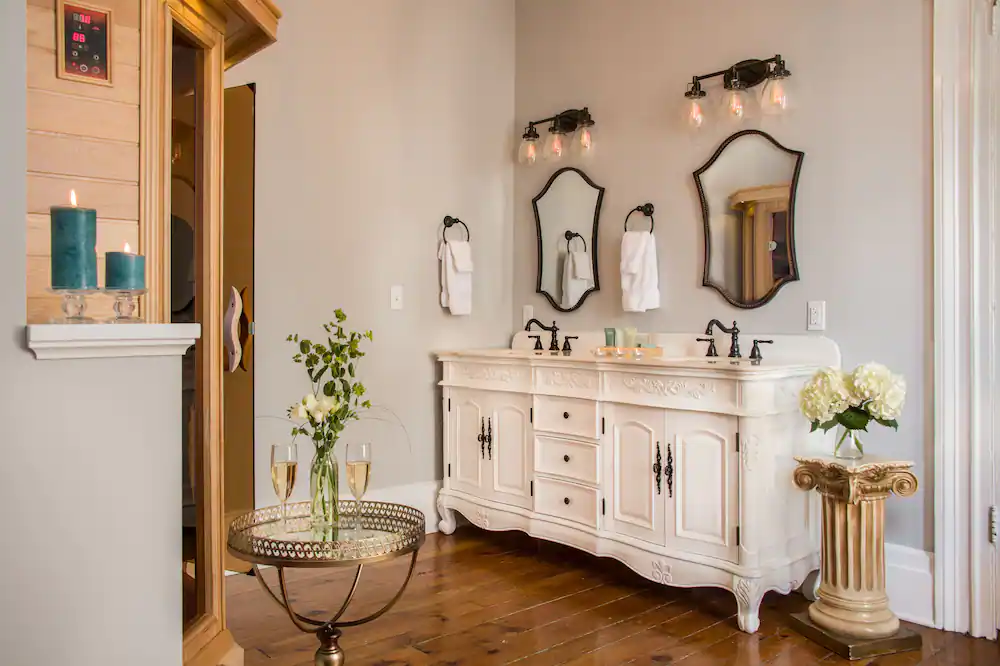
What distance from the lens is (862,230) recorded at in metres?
2.82

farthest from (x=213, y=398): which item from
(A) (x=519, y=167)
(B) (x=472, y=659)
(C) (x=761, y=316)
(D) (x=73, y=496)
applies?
(A) (x=519, y=167)

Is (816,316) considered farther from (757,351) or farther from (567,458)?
(567,458)

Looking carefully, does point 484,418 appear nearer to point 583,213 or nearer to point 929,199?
point 583,213

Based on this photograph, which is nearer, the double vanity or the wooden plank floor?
the wooden plank floor

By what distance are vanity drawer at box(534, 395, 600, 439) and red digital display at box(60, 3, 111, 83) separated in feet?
6.82

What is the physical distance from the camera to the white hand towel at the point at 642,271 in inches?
136

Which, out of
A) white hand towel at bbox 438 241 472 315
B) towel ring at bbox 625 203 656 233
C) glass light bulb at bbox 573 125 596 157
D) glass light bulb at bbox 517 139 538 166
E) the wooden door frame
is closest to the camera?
the wooden door frame

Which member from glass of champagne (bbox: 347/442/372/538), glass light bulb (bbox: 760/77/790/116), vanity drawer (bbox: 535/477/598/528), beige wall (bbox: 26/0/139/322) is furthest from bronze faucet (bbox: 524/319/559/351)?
beige wall (bbox: 26/0/139/322)

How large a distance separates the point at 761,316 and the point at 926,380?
65cm

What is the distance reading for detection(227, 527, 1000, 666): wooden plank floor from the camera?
2.35m

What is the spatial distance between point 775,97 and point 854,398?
119cm

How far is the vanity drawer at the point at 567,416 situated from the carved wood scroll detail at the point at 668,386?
21cm

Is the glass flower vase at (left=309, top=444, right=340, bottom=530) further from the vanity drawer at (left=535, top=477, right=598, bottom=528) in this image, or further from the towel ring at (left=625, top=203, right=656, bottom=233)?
the towel ring at (left=625, top=203, right=656, bottom=233)

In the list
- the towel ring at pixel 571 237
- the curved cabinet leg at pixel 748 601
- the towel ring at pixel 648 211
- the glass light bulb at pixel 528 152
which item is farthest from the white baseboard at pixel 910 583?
the glass light bulb at pixel 528 152
